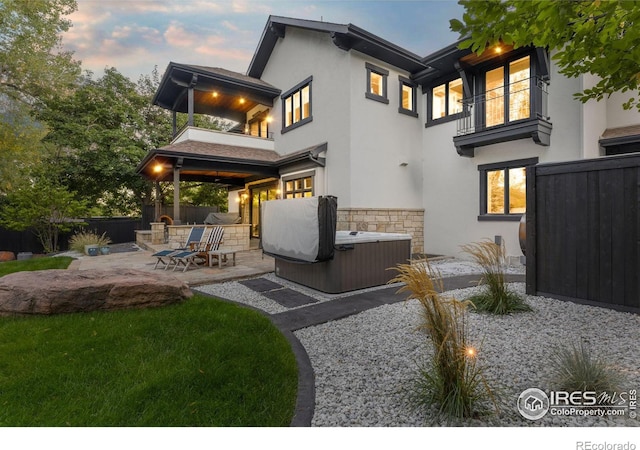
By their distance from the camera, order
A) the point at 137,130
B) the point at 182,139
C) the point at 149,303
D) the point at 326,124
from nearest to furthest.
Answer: the point at 149,303 < the point at 326,124 < the point at 182,139 < the point at 137,130

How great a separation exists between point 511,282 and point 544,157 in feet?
13.9

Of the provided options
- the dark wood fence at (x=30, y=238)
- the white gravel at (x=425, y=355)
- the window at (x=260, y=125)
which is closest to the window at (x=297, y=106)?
the window at (x=260, y=125)

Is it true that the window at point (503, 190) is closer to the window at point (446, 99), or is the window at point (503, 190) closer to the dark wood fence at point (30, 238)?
the window at point (446, 99)

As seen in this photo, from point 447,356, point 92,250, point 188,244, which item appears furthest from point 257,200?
point 447,356

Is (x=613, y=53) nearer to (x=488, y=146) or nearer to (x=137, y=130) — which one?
(x=488, y=146)

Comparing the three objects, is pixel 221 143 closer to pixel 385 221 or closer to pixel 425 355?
pixel 385 221

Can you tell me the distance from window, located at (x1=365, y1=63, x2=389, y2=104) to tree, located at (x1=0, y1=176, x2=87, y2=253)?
11.1m

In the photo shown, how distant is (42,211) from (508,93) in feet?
50.0

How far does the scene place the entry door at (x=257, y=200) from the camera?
13.1 meters

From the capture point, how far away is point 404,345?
321 centimetres

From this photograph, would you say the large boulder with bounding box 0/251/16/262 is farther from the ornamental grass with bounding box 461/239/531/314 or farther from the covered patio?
the ornamental grass with bounding box 461/239/531/314

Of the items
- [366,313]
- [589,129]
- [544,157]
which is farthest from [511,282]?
[589,129]

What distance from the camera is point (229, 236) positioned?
35.1 ft

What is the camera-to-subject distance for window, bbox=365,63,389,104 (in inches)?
365
